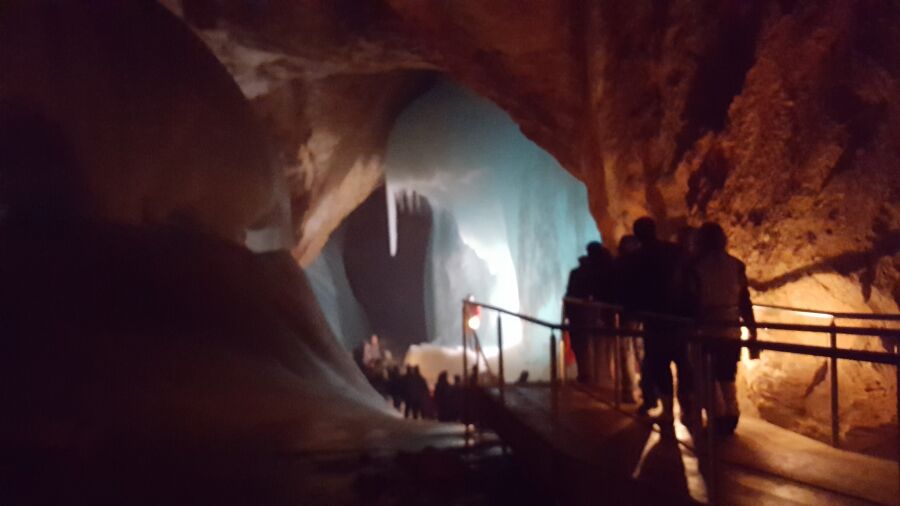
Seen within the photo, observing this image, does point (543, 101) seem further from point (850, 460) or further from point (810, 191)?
point (850, 460)

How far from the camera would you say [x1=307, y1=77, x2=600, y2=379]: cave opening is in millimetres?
19672

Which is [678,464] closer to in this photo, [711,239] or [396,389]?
[711,239]

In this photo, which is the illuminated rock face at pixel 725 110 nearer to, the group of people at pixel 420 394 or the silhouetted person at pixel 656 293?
the silhouetted person at pixel 656 293

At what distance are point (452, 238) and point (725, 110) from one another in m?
20.2

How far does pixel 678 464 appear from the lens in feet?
13.4

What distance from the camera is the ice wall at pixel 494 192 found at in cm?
1906

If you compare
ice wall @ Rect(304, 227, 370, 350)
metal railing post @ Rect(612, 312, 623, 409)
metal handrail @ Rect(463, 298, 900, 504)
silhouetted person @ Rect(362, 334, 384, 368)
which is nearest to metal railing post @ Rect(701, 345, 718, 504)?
metal handrail @ Rect(463, 298, 900, 504)

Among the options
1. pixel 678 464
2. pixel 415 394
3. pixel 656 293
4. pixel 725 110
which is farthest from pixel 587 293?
pixel 415 394

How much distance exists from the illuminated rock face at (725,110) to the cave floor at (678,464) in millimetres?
1331

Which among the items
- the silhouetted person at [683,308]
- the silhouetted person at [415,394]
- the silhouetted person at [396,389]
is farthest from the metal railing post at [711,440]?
the silhouetted person at [396,389]

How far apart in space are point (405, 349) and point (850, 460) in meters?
23.1

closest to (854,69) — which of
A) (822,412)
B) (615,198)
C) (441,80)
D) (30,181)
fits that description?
(822,412)

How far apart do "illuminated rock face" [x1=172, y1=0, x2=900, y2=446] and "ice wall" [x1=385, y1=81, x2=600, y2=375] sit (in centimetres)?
686

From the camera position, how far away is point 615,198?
9.29 m
